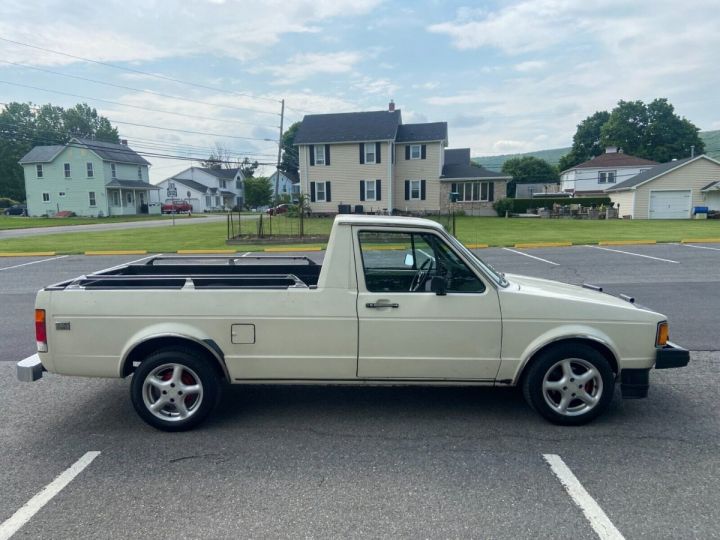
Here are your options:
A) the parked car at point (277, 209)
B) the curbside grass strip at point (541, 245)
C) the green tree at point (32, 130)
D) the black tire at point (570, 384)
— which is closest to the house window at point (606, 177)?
the parked car at point (277, 209)

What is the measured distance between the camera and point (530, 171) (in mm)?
81500

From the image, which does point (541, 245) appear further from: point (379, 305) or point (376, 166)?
point (376, 166)

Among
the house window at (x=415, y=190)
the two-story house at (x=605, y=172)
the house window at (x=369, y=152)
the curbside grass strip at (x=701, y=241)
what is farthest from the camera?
the two-story house at (x=605, y=172)

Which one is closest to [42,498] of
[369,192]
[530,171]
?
[369,192]

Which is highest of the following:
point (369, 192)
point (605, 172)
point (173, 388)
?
point (605, 172)

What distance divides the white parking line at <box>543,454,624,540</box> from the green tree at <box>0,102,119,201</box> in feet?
273

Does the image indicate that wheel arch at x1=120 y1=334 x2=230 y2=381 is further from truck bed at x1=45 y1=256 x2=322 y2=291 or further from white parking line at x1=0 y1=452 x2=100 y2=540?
white parking line at x1=0 y1=452 x2=100 y2=540

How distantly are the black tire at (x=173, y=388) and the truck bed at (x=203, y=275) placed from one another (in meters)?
0.58

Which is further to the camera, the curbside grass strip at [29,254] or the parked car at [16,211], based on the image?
the parked car at [16,211]

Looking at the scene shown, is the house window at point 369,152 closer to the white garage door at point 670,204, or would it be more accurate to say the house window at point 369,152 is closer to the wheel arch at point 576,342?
the white garage door at point 670,204

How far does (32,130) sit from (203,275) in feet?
291

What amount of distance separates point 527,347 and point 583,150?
85.1 meters

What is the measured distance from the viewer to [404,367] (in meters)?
4.18

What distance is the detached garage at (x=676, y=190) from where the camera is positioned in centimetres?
4100
